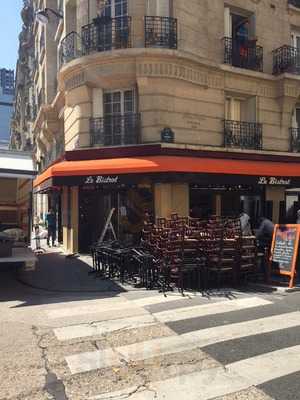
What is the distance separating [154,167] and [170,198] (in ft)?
5.88

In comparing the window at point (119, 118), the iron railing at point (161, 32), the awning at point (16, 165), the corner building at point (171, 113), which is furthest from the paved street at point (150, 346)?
the iron railing at point (161, 32)

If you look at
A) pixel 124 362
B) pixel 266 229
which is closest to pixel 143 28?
pixel 266 229

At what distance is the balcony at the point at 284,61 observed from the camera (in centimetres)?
1808

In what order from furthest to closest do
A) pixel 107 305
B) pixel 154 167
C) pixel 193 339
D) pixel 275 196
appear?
pixel 275 196, pixel 154 167, pixel 107 305, pixel 193 339

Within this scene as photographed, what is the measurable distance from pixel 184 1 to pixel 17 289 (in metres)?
10.8

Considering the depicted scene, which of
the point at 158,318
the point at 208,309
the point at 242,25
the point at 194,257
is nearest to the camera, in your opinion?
the point at 158,318

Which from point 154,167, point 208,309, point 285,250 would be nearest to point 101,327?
point 208,309

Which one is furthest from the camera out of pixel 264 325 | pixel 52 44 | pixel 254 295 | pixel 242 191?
pixel 52 44

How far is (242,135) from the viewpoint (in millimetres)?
17156

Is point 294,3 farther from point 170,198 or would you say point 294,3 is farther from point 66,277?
point 66,277

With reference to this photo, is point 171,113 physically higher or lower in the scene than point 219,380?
higher

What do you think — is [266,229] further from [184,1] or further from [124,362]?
[184,1]

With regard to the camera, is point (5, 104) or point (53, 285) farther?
point (5, 104)

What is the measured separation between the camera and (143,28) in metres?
15.4
